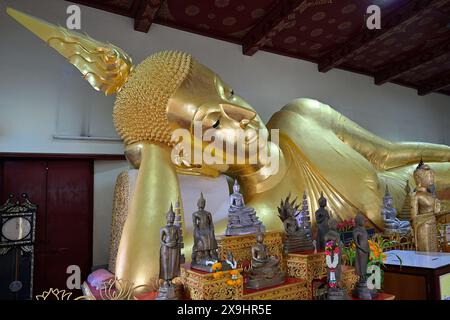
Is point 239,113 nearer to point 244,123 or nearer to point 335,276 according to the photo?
point 244,123

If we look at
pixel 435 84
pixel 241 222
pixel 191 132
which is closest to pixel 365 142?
pixel 191 132

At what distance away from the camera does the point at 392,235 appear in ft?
8.13

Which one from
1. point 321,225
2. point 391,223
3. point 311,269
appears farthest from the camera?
point 391,223

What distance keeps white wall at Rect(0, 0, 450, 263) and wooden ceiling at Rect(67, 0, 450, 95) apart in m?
0.13

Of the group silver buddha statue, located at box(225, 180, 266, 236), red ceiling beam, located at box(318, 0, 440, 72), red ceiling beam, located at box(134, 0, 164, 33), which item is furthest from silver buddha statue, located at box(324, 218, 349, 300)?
red ceiling beam, located at box(318, 0, 440, 72)

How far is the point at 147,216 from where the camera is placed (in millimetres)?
1790

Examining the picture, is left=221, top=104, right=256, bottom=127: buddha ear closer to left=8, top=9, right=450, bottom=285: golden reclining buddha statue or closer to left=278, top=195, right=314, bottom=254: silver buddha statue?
left=8, top=9, right=450, bottom=285: golden reclining buddha statue

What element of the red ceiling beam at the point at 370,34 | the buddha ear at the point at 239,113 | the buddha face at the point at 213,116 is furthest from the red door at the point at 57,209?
the red ceiling beam at the point at 370,34

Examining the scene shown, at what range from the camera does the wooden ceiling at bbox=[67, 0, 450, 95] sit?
319cm

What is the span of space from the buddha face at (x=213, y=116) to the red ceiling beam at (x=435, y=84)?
444 cm

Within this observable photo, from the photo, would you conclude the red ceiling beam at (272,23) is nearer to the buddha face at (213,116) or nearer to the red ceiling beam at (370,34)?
the red ceiling beam at (370,34)

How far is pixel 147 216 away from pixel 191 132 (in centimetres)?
57
